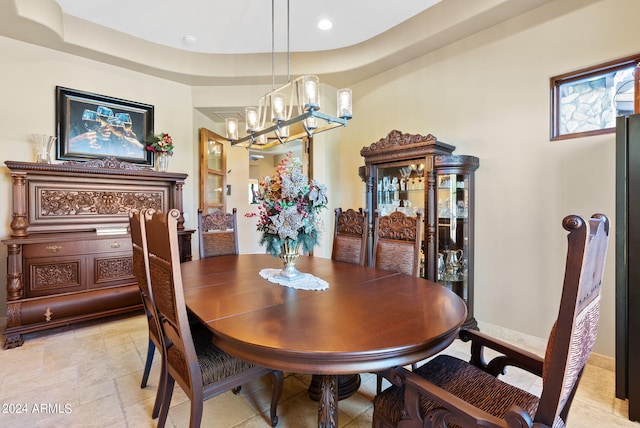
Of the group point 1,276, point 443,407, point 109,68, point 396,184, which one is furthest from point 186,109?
point 443,407

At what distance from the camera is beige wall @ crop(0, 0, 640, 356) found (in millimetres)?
2383

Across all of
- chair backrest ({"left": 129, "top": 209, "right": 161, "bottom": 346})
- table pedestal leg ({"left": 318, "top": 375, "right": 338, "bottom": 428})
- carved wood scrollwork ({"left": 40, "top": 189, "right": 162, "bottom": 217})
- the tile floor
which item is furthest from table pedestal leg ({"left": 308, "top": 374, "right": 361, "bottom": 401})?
carved wood scrollwork ({"left": 40, "top": 189, "right": 162, "bottom": 217})

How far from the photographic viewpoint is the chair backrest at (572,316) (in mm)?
742

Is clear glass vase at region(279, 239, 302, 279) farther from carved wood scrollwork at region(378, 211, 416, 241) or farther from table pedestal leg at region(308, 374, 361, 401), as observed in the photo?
carved wood scrollwork at region(378, 211, 416, 241)

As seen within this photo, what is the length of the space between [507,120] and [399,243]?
1679 millimetres

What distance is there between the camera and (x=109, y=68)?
371cm

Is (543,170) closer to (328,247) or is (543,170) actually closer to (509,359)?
(509,359)

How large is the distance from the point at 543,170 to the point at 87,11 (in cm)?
463

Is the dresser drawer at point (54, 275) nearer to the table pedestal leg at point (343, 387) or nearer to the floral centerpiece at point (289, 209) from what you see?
the floral centerpiece at point (289, 209)

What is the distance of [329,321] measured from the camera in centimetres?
126

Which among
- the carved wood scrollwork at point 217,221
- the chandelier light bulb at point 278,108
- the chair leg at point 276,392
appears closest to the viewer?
the chair leg at point 276,392

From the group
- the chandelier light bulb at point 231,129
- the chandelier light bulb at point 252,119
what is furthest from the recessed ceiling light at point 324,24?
the chandelier light bulb at point 231,129

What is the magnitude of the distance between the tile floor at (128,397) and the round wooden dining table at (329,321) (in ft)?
2.30

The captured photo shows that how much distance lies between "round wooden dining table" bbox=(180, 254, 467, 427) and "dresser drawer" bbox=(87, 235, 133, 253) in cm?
185
